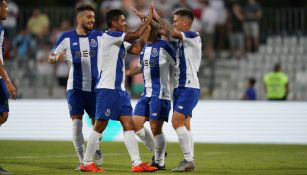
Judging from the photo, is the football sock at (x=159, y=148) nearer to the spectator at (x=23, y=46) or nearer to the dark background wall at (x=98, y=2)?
the spectator at (x=23, y=46)

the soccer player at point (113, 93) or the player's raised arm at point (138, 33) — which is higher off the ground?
the player's raised arm at point (138, 33)

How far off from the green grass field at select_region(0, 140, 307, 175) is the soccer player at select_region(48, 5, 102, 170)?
2.68ft

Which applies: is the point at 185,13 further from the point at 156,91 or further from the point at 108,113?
the point at 108,113

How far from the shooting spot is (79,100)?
1422cm

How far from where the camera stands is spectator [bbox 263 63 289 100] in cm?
2556

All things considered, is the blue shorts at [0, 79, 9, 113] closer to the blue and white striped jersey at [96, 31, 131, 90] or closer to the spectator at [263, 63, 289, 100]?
the blue and white striped jersey at [96, 31, 131, 90]

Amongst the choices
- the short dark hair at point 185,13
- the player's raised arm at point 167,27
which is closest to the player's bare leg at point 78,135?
the player's raised arm at point 167,27

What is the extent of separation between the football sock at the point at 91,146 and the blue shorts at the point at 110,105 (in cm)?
29

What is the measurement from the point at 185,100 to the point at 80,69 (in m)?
1.88

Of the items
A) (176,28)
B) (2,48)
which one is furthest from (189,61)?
(2,48)

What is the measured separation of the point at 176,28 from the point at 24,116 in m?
10.5

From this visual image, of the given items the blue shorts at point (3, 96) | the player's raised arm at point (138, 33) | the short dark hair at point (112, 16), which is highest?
the short dark hair at point (112, 16)

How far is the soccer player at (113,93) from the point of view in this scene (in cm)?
1323

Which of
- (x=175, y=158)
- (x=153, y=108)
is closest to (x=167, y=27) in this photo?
(x=153, y=108)
